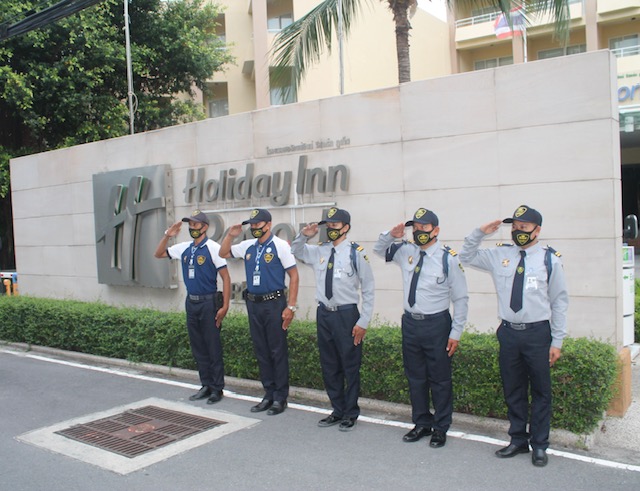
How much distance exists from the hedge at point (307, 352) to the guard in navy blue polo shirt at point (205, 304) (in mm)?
644

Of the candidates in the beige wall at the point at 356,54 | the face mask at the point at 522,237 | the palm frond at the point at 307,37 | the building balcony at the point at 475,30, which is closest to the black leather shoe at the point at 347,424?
the face mask at the point at 522,237

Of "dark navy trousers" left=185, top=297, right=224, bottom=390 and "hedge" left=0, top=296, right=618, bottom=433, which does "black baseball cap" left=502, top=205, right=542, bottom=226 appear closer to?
"hedge" left=0, top=296, right=618, bottom=433

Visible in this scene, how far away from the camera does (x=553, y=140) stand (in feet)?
20.9

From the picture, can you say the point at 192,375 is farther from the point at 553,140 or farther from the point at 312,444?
the point at 553,140

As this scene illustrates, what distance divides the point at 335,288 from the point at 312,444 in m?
1.37

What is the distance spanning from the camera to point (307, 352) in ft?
22.4

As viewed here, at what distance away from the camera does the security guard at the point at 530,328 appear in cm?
471

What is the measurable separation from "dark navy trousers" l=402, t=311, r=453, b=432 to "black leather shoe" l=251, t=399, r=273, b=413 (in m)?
1.66

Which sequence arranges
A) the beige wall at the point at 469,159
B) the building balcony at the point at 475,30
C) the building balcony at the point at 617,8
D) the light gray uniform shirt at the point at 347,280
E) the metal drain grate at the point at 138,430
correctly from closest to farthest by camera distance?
1. the metal drain grate at the point at 138,430
2. the light gray uniform shirt at the point at 347,280
3. the beige wall at the point at 469,159
4. the building balcony at the point at 617,8
5. the building balcony at the point at 475,30

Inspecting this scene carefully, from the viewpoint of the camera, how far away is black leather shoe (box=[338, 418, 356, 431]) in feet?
18.5

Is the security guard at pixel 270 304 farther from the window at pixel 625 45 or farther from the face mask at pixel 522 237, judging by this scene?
the window at pixel 625 45

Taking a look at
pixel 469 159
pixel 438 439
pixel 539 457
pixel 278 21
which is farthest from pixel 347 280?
pixel 278 21

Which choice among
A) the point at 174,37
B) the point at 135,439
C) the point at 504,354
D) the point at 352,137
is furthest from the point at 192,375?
the point at 174,37

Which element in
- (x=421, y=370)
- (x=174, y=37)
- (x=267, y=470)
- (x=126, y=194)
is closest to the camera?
(x=267, y=470)
